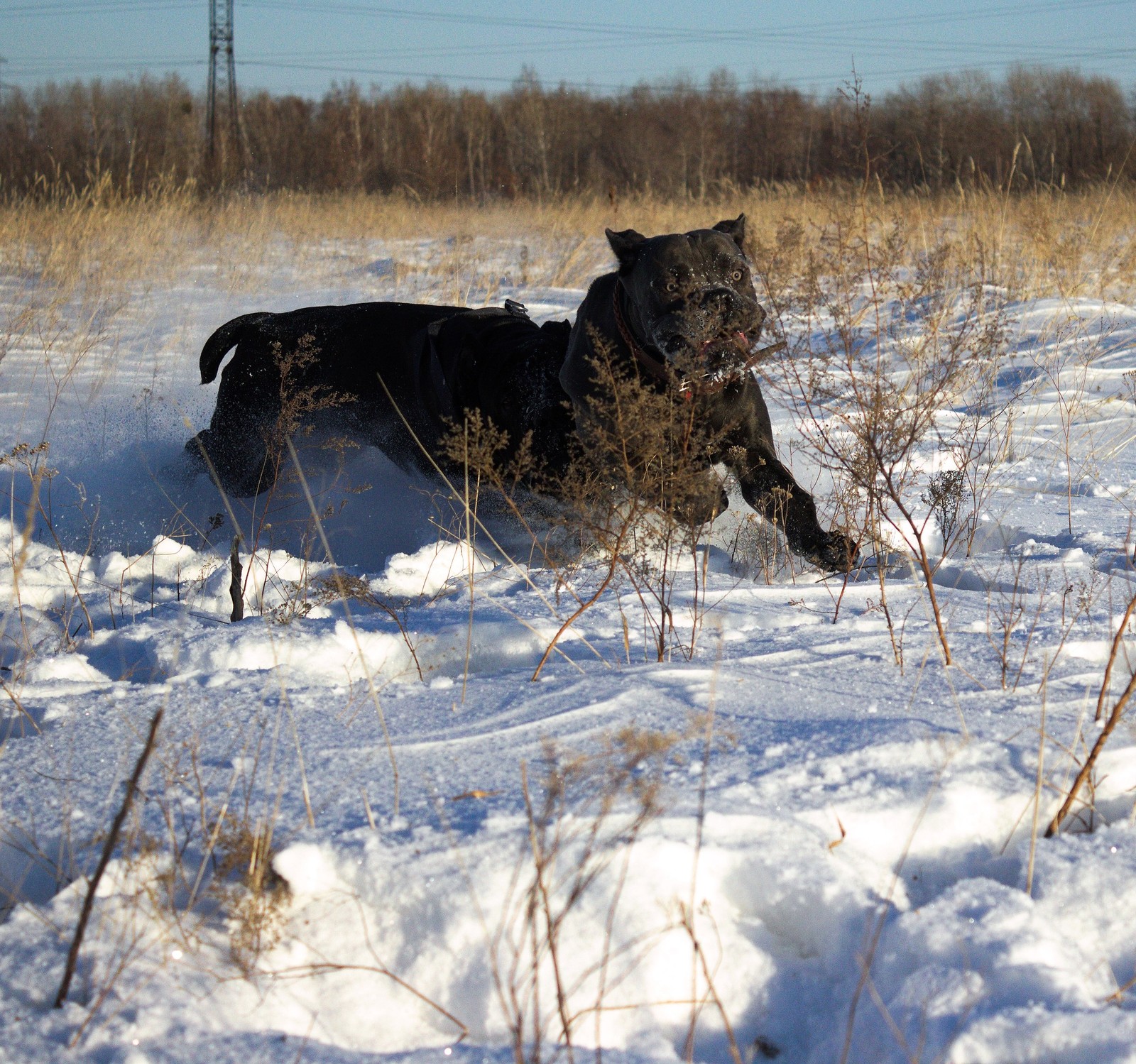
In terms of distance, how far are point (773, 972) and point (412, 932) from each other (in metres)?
0.44

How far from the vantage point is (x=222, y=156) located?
14.3 metres

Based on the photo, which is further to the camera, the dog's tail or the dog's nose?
the dog's tail

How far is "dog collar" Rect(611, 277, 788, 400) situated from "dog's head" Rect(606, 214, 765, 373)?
3cm

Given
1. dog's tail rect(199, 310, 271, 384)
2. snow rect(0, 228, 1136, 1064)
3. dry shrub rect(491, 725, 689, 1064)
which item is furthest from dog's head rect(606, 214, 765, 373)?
dog's tail rect(199, 310, 271, 384)

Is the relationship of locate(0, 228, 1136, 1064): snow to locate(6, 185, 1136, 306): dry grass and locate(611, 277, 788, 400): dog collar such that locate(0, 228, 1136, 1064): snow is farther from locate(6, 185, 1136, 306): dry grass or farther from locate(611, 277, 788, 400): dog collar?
locate(6, 185, 1136, 306): dry grass

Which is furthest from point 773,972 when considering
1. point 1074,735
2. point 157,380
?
point 157,380

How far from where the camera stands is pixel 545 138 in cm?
2158

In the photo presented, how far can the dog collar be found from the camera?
232 centimetres

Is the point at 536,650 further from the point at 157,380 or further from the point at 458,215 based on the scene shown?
the point at 458,215

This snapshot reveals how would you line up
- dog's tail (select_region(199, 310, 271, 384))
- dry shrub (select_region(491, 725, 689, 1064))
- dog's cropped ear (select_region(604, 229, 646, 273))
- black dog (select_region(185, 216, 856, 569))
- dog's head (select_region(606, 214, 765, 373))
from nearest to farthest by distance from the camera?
dry shrub (select_region(491, 725, 689, 1064)) < dog's head (select_region(606, 214, 765, 373)) < black dog (select_region(185, 216, 856, 569)) < dog's cropped ear (select_region(604, 229, 646, 273)) < dog's tail (select_region(199, 310, 271, 384))

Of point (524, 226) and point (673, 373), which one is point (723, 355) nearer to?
point (673, 373)

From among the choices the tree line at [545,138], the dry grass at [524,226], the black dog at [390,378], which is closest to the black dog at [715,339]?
the black dog at [390,378]

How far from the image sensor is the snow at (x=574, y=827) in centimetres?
112

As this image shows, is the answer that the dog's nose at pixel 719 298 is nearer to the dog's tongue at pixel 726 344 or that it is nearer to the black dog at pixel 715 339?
the black dog at pixel 715 339
